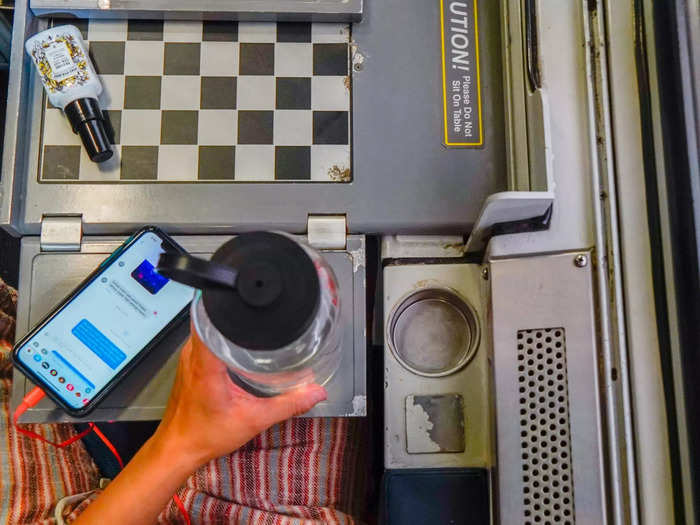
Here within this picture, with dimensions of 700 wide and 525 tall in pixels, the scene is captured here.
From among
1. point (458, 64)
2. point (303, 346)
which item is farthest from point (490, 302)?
point (458, 64)

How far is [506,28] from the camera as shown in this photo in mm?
1016

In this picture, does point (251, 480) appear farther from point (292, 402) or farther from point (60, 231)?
point (60, 231)

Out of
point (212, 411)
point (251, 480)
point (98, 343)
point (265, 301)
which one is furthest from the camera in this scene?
point (251, 480)

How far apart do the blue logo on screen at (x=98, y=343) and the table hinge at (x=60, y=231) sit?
0.46 ft

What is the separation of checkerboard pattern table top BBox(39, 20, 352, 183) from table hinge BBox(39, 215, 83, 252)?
7cm

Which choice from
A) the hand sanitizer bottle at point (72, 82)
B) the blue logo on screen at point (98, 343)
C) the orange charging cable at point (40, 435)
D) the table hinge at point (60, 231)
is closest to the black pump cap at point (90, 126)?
the hand sanitizer bottle at point (72, 82)

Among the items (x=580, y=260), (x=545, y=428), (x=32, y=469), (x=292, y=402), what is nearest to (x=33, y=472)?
(x=32, y=469)

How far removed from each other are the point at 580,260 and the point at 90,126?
80 centimetres

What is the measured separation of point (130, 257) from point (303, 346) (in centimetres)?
37

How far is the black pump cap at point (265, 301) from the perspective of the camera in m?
0.61

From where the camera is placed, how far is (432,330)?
1034 millimetres

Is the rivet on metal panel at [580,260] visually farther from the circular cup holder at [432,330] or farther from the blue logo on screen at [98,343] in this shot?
the blue logo on screen at [98,343]

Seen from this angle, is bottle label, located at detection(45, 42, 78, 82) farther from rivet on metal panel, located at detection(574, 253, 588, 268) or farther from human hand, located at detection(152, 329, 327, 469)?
rivet on metal panel, located at detection(574, 253, 588, 268)

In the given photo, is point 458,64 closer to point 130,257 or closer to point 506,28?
point 506,28
